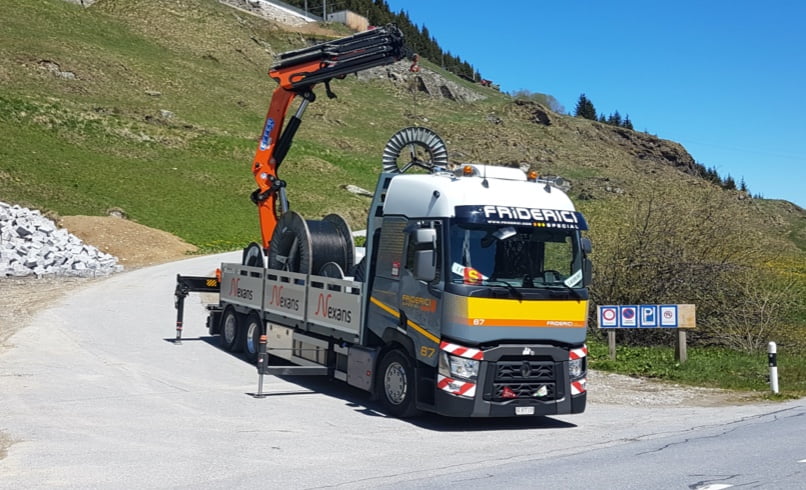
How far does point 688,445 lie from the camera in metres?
10.8

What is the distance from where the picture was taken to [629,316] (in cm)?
1855

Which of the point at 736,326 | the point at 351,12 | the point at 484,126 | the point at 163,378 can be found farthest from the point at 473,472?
the point at 351,12

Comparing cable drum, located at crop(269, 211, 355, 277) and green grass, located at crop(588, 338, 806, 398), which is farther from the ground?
cable drum, located at crop(269, 211, 355, 277)

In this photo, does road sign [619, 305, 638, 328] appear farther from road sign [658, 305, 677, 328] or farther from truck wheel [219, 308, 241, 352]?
truck wheel [219, 308, 241, 352]

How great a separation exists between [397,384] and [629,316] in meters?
7.95

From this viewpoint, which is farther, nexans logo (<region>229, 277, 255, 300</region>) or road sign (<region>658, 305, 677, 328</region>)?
road sign (<region>658, 305, 677, 328</region>)

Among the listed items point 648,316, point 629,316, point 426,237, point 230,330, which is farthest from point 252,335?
point 648,316

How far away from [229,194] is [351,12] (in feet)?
320

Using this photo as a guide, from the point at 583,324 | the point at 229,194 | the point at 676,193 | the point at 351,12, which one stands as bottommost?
the point at 583,324

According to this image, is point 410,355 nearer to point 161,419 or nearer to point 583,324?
point 583,324

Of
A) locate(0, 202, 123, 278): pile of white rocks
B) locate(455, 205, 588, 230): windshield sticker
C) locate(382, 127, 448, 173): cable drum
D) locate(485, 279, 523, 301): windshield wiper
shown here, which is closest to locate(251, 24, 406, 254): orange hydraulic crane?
locate(382, 127, 448, 173): cable drum

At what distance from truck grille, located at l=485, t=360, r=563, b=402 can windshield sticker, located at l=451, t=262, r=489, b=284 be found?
3.66ft

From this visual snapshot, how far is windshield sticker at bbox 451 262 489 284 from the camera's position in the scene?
1132 cm

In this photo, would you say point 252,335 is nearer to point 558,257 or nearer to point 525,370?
point 525,370
